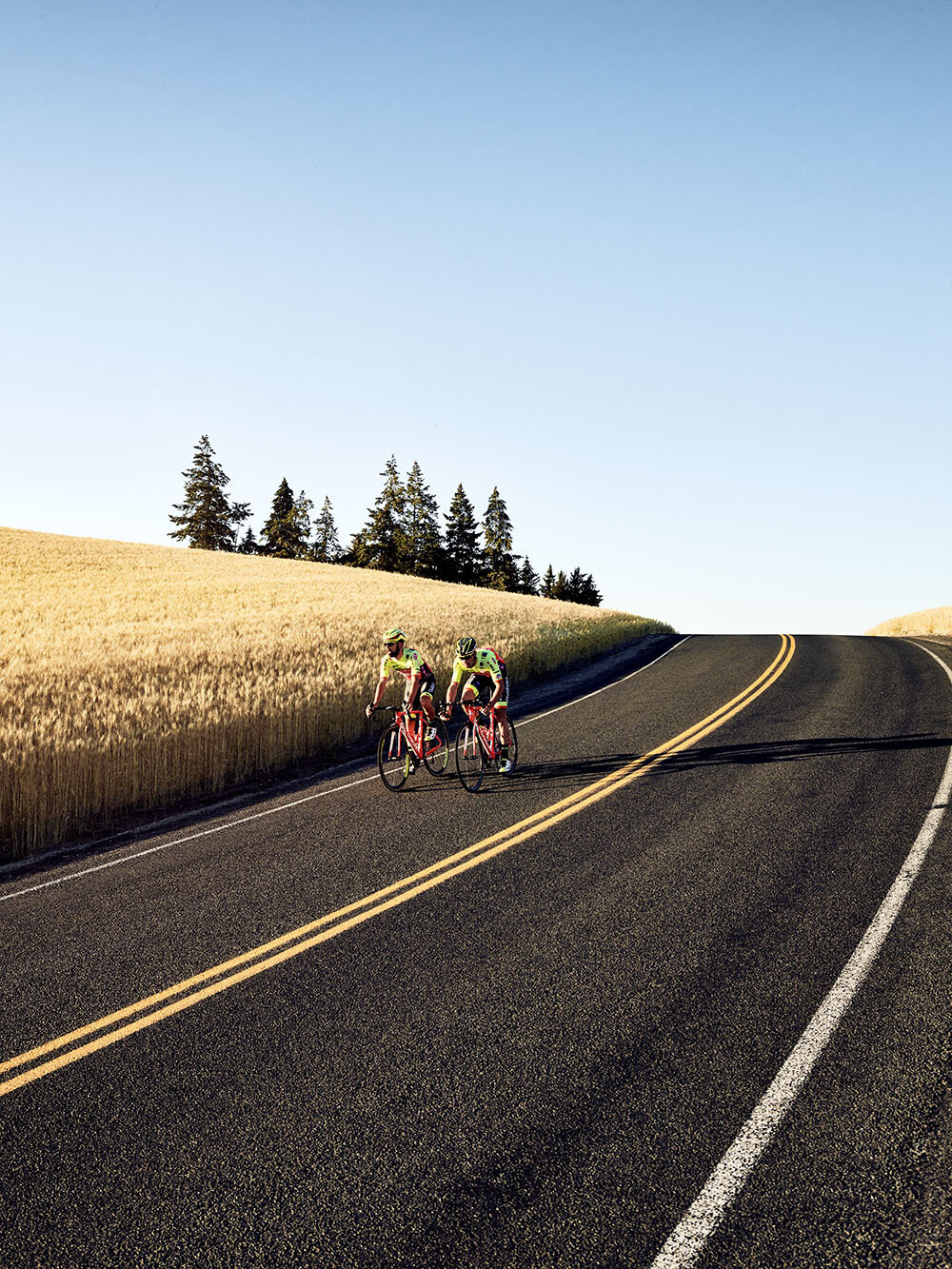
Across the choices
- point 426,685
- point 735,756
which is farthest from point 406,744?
point 735,756

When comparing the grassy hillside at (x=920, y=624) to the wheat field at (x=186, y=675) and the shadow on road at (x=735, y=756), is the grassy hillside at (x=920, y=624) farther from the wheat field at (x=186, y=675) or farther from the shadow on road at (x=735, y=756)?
the shadow on road at (x=735, y=756)

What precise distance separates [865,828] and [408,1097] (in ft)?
18.0

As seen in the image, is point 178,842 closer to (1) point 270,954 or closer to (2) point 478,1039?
(1) point 270,954

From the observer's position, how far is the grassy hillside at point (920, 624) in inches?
1310

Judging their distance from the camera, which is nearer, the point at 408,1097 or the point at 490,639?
the point at 408,1097

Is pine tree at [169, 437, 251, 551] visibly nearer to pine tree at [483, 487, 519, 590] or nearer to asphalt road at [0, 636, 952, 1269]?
pine tree at [483, 487, 519, 590]

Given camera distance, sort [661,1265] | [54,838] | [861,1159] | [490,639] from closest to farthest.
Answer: [661,1265] < [861,1159] < [54,838] < [490,639]

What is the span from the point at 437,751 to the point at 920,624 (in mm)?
33486

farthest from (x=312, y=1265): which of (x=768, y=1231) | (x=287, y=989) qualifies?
(x=287, y=989)

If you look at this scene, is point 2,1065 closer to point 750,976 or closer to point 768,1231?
point 768,1231

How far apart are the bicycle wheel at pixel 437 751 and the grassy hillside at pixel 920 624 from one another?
88.6ft

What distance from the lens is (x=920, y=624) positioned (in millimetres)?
37094

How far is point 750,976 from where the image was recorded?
4.96 metres

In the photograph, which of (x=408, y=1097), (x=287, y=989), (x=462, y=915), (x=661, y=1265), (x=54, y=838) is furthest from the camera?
(x=54, y=838)
